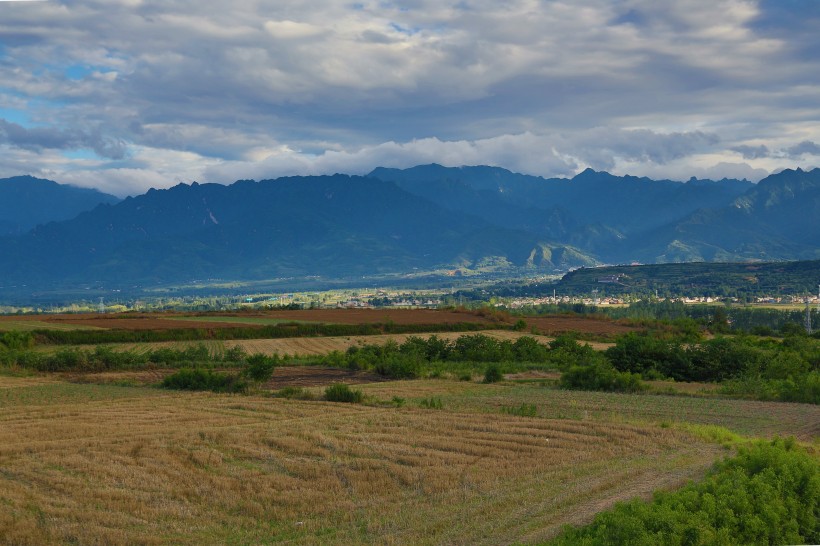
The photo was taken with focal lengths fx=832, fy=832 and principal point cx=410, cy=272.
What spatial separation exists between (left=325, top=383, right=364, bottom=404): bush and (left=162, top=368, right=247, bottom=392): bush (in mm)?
6808

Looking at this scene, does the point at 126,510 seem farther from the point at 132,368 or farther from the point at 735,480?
the point at 132,368

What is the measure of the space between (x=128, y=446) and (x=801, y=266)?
183 m

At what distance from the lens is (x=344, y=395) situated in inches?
1449

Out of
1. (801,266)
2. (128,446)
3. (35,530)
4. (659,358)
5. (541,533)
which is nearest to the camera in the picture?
(541,533)

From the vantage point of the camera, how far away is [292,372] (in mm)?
51969

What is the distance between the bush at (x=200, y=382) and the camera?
42422mm

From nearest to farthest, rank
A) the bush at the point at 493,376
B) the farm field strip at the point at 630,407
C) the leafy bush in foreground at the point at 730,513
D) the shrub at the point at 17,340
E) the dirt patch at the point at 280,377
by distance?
the leafy bush in foreground at the point at 730,513 → the farm field strip at the point at 630,407 → the dirt patch at the point at 280,377 → the bush at the point at 493,376 → the shrub at the point at 17,340

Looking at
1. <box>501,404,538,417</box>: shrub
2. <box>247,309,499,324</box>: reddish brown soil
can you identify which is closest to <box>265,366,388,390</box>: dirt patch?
<box>501,404,538,417</box>: shrub

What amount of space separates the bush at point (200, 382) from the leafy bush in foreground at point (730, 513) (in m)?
30.0

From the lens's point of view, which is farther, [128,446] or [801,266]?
[801,266]

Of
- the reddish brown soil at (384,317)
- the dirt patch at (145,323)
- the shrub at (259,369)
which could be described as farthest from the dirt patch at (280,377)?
the reddish brown soil at (384,317)

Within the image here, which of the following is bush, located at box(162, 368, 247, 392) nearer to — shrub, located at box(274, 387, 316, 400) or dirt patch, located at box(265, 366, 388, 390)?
dirt patch, located at box(265, 366, 388, 390)

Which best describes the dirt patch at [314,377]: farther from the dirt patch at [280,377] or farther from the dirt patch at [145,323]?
the dirt patch at [145,323]

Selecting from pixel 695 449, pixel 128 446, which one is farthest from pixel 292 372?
pixel 695 449
